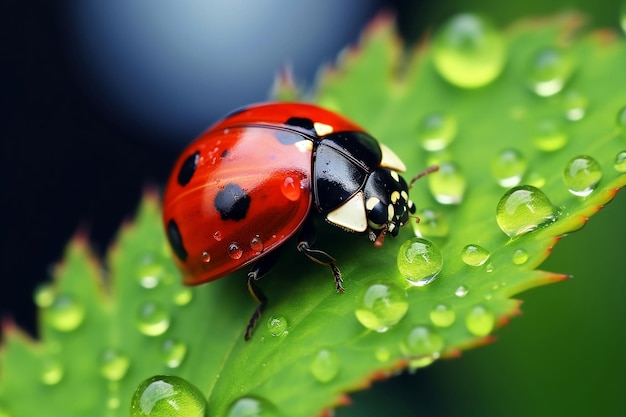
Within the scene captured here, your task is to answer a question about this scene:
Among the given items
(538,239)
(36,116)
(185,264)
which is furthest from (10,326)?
(36,116)

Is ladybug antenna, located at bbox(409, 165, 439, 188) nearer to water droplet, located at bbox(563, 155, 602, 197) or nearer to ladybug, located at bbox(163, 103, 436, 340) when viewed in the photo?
ladybug, located at bbox(163, 103, 436, 340)

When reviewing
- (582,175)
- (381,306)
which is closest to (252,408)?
(381,306)

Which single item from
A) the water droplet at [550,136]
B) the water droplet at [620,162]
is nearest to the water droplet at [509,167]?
the water droplet at [550,136]

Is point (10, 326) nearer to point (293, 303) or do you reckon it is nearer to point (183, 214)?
point (183, 214)

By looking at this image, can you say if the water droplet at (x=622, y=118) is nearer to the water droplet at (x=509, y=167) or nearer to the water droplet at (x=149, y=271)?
the water droplet at (x=509, y=167)

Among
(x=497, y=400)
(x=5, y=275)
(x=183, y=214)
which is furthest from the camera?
(x=5, y=275)

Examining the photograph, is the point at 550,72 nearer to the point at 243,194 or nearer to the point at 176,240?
the point at 243,194
